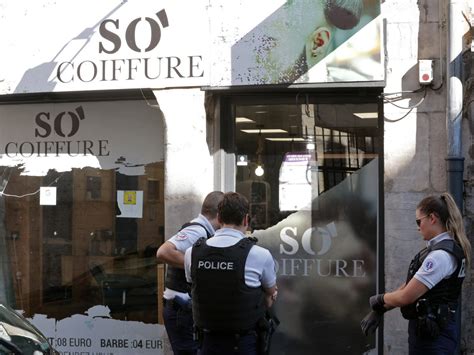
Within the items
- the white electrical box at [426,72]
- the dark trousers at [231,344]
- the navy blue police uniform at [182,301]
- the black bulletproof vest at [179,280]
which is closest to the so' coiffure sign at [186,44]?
the white electrical box at [426,72]

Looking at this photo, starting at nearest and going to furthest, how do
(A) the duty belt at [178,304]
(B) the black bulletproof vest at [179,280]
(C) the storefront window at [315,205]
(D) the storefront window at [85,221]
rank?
(A) the duty belt at [178,304], (B) the black bulletproof vest at [179,280], (C) the storefront window at [315,205], (D) the storefront window at [85,221]

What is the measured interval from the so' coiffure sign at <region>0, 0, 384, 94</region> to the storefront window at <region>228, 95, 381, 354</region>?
453 millimetres

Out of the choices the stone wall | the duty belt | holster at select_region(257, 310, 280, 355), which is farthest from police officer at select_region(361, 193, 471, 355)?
the stone wall

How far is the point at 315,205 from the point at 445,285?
2.89 metres

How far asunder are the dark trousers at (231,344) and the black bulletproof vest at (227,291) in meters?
0.05

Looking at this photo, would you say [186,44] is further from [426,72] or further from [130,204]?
[426,72]

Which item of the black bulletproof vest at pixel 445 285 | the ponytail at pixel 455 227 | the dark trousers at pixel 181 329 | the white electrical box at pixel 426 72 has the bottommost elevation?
the dark trousers at pixel 181 329

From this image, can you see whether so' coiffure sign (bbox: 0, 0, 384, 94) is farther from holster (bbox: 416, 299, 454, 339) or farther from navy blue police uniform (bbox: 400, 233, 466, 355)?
holster (bbox: 416, 299, 454, 339)

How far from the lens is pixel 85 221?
27.5ft

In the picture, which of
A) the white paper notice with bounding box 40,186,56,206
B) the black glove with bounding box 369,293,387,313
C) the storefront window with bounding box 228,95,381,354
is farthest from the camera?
the white paper notice with bounding box 40,186,56,206

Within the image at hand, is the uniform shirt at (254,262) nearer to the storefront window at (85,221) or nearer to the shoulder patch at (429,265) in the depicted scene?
the shoulder patch at (429,265)

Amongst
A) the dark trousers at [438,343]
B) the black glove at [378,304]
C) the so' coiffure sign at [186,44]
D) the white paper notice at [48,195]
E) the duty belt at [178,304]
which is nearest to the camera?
the dark trousers at [438,343]

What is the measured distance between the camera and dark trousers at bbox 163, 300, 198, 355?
5.95 meters

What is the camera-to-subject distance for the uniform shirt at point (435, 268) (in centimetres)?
459
